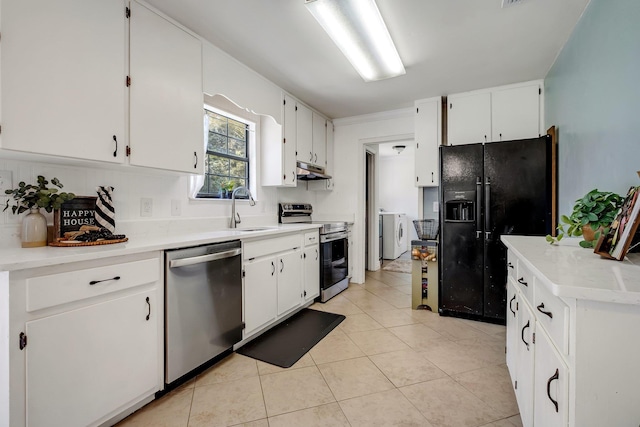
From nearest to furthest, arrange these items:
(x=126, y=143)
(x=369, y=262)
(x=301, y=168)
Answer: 1. (x=126, y=143)
2. (x=301, y=168)
3. (x=369, y=262)

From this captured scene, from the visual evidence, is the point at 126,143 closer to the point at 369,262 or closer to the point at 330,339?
the point at 330,339

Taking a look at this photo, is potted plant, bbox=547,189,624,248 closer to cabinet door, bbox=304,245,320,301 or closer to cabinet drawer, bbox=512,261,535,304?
cabinet drawer, bbox=512,261,535,304

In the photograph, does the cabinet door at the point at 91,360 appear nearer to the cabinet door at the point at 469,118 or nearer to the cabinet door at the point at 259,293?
the cabinet door at the point at 259,293

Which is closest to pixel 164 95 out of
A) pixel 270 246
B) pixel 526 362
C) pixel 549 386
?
pixel 270 246

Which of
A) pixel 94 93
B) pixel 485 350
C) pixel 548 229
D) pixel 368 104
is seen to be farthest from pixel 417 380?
pixel 368 104

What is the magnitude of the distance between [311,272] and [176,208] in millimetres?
1593

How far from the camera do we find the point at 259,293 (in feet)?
7.98

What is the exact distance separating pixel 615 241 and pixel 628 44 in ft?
3.44

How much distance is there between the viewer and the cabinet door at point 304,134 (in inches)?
139

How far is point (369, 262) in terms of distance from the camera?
16.9ft

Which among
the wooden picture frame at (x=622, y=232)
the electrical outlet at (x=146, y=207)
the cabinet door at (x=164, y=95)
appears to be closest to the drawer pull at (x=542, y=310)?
the wooden picture frame at (x=622, y=232)

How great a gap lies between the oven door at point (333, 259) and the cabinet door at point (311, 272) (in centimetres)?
8

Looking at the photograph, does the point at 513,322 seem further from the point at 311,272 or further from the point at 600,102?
the point at 311,272

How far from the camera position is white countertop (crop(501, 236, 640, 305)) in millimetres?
689
